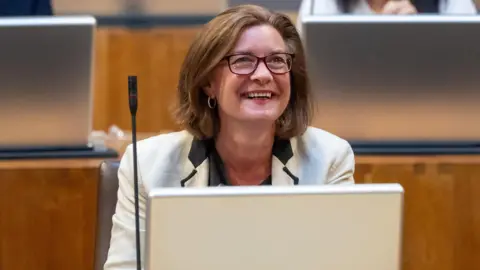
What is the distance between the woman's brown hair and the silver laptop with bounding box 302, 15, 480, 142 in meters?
0.17

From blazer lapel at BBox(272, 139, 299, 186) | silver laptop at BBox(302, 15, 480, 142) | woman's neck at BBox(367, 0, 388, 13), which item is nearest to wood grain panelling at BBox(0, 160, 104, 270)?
blazer lapel at BBox(272, 139, 299, 186)

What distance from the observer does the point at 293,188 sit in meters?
0.71

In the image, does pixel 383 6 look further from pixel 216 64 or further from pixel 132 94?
pixel 132 94

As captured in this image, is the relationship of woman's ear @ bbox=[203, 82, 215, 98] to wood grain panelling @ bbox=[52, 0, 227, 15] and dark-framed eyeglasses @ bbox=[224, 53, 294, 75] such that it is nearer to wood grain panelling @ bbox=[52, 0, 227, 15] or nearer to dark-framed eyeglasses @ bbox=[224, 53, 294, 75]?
dark-framed eyeglasses @ bbox=[224, 53, 294, 75]

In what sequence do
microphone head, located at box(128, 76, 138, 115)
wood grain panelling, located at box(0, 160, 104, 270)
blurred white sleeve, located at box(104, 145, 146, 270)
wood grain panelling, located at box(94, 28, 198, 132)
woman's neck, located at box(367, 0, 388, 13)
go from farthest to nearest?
wood grain panelling, located at box(94, 28, 198, 132) → woman's neck, located at box(367, 0, 388, 13) → wood grain panelling, located at box(0, 160, 104, 270) → blurred white sleeve, located at box(104, 145, 146, 270) → microphone head, located at box(128, 76, 138, 115)

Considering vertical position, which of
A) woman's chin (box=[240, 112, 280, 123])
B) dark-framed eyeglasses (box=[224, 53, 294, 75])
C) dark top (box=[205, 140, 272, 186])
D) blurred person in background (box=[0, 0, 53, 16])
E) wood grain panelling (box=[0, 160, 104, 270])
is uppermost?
blurred person in background (box=[0, 0, 53, 16])

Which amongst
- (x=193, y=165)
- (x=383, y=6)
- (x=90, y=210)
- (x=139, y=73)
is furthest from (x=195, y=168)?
(x=139, y=73)

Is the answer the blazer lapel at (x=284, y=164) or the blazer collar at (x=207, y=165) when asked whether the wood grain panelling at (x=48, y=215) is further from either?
the blazer lapel at (x=284, y=164)

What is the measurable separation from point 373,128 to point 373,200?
87 centimetres

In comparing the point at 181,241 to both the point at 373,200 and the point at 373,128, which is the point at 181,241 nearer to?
the point at 373,200

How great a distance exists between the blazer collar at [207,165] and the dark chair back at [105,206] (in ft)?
0.39

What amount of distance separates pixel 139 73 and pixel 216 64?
1.38m

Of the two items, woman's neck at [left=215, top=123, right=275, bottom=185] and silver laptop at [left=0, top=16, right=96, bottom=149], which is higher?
silver laptop at [left=0, top=16, right=96, bottom=149]

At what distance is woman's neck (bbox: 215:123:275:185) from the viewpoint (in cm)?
130
